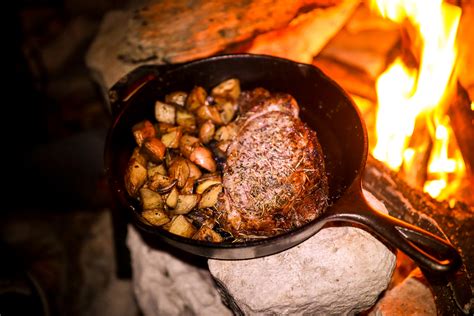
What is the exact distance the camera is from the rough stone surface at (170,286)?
2.51 meters

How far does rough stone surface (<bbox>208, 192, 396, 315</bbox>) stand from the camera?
76.7 inches

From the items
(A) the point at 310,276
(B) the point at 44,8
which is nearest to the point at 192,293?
(A) the point at 310,276

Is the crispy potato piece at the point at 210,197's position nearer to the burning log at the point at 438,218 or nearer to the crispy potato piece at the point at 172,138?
the crispy potato piece at the point at 172,138

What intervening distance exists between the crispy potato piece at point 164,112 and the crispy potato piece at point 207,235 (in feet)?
2.83

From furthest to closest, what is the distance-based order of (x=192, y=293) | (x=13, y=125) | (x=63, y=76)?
1. (x=63, y=76)
2. (x=13, y=125)
3. (x=192, y=293)

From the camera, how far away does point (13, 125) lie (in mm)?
4984

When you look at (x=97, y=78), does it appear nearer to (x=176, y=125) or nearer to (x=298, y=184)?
(x=176, y=125)

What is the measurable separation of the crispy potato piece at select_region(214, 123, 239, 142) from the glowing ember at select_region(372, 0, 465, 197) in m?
1.31

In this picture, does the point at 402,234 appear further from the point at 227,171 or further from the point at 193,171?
the point at 193,171

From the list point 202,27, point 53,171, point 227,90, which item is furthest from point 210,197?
point 53,171

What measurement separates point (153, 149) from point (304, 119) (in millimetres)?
1080

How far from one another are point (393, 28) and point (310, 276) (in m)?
3.80

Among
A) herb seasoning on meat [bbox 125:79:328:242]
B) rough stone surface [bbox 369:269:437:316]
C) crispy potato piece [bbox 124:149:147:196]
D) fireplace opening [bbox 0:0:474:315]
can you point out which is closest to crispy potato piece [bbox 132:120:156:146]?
herb seasoning on meat [bbox 125:79:328:242]

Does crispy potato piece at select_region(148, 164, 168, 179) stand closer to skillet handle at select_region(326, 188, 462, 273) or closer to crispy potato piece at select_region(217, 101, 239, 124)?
crispy potato piece at select_region(217, 101, 239, 124)
